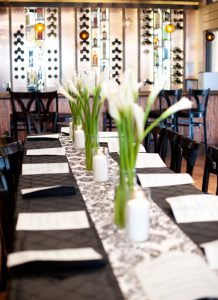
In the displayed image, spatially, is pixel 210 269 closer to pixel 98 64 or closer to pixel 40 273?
pixel 40 273

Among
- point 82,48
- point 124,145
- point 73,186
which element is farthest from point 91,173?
point 82,48

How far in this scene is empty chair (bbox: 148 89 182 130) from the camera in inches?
326

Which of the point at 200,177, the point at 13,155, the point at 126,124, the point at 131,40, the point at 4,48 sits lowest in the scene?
the point at 200,177

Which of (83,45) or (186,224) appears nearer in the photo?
(186,224)

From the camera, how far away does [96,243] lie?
1938 mm

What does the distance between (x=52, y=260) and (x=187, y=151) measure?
2.12m

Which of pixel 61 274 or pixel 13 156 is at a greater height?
pixel 13 156

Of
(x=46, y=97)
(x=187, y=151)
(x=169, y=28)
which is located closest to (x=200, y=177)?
(x=46, y=97)

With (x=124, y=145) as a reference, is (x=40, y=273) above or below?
below

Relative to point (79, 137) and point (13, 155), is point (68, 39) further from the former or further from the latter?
point (13, 155)

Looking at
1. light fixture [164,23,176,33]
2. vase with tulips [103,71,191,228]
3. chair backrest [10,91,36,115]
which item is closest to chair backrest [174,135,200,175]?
vase with tulips [103,71,191,228]

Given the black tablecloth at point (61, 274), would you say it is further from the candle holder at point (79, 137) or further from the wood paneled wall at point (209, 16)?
the wood paneled wall at point (209, 16)

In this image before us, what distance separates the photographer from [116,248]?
187 cm

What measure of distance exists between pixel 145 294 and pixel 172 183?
151cm
